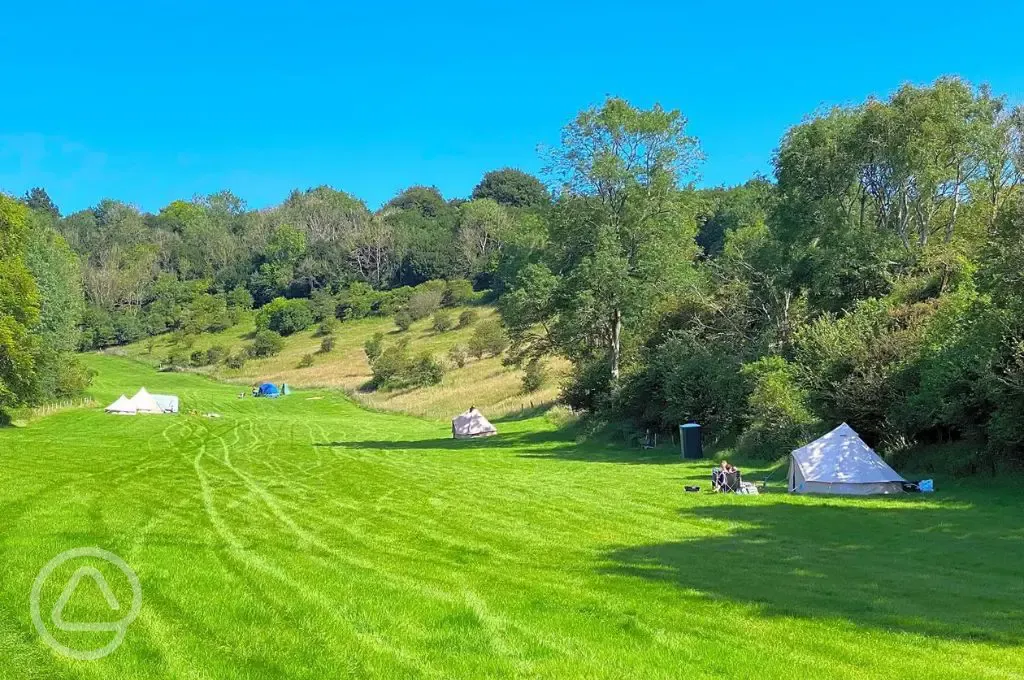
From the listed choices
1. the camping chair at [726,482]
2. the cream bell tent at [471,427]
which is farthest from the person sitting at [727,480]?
the cream bell tent at [471,427]

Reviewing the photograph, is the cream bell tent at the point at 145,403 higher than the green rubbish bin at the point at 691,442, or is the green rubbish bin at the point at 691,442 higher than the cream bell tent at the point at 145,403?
the cream bell tent at the point at 145,403

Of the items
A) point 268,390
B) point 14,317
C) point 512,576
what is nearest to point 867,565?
point 512,576

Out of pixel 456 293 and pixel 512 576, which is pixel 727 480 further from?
pixel 456 293

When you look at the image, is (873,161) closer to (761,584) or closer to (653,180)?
(653,180)

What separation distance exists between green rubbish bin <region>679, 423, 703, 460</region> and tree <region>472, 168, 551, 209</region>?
131 meters

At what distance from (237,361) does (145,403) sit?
40022mm

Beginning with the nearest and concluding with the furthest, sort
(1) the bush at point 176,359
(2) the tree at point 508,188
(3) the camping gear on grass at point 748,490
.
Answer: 1. (3) the camping gear on grass at point 748,490
2. (1) the bush at point 176,359
3. (2) the tree at point 508,188

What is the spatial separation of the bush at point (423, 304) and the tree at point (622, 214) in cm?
6808

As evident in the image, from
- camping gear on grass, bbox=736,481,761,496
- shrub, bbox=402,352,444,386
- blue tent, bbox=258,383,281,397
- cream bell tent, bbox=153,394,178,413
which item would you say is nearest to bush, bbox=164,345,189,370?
blue tent, bbox=258,383,281,397

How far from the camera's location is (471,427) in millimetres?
44312

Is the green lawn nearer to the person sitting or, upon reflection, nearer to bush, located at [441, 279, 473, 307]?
the person sitting

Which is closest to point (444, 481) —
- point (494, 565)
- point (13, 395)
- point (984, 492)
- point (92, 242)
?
point (494, 565)

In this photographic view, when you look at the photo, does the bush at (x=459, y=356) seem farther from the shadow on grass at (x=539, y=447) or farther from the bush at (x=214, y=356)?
the bush at (x=214, y=356)

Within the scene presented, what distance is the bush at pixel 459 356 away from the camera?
7862cm
